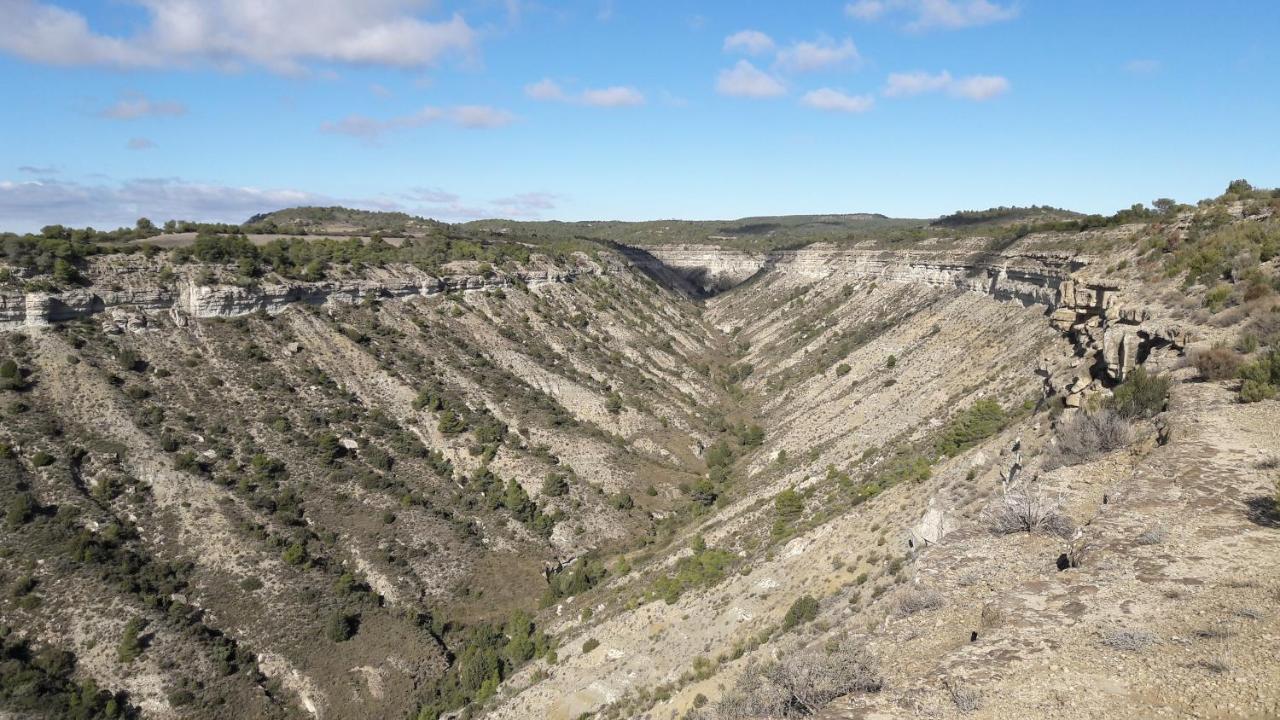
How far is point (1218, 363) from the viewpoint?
15.7 m

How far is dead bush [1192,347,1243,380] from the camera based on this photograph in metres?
15.6

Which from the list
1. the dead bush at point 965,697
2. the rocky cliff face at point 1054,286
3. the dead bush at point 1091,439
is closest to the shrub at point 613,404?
the rocky cliff face at point 1054,286

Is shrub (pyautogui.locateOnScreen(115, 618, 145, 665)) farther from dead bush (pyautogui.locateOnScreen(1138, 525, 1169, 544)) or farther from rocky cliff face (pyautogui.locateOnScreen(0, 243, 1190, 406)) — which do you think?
dead bush (pyautogui.locateOnScreen(1138, 525, 1169, 544))

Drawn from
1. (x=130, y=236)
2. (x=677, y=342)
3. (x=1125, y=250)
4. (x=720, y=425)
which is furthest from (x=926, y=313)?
(x=130, y=236)

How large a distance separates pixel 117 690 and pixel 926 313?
5298 cm

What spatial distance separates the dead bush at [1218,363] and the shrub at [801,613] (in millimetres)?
10595

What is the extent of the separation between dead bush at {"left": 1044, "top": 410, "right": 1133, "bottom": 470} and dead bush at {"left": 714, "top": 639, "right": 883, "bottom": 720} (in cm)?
727

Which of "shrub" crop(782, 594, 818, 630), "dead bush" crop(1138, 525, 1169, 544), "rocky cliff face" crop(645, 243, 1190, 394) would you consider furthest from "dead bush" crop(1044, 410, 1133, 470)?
"shrub" crop(782, 594, 818, 630)

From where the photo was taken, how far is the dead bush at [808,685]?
9.49m

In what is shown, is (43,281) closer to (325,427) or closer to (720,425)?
(325,427)

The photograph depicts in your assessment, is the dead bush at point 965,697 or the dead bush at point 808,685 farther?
the dead bush at point 808,685

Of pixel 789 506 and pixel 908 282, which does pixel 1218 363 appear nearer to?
pixel 789 506

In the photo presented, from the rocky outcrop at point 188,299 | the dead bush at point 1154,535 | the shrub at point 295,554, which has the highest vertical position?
the rocky outcrop at point 188,299

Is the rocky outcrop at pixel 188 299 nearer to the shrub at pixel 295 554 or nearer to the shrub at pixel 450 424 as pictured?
the shrub at pixel 450 424
